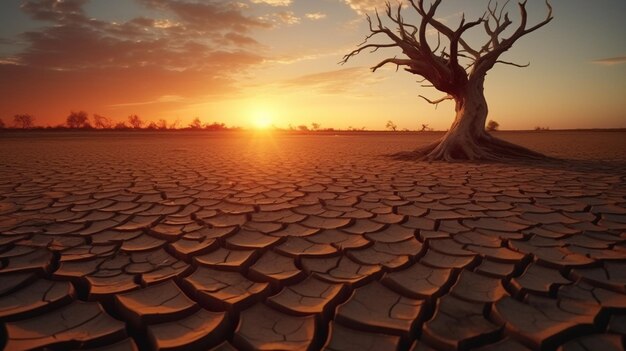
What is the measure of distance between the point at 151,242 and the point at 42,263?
501 millimetres

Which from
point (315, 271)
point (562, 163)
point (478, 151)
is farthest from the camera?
point (478, 151)

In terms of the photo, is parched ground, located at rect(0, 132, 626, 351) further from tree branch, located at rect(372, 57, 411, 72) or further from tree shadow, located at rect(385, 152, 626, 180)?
tree branch, located at rect(372, 57, 411, 72)

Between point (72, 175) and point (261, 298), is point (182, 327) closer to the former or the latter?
point (261, 298)

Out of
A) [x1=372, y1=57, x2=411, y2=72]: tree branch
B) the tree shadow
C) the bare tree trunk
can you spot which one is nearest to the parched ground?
the tree shadow

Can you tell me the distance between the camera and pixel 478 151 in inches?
242

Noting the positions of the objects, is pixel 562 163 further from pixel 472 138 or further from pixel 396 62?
pixel 396 62

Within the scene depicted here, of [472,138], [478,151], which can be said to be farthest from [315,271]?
[472,138]

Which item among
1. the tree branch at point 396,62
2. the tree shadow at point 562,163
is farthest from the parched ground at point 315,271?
the tree branch at point 396,62

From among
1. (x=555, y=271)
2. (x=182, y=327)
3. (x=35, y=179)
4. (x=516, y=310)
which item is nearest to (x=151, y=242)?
(x=182, y=327)

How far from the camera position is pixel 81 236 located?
198 centimetres

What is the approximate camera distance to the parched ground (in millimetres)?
1055

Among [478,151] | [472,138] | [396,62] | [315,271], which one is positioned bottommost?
[315,271]

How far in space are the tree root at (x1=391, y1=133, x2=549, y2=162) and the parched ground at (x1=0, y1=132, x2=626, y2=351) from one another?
3113 mm

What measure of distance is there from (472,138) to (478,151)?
366 millimetres
